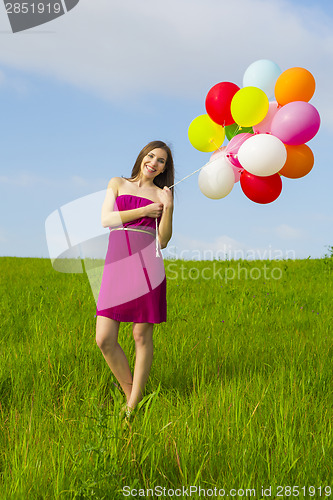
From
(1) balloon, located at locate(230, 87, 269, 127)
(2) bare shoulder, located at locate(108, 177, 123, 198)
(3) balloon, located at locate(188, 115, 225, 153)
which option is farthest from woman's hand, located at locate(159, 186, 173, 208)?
(1) balloon, located at locate(230, 87, 269, 127)

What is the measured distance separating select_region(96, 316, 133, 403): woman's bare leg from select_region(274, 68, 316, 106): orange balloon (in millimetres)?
2371

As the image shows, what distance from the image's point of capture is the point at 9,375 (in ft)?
11.9

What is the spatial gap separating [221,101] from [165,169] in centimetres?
79

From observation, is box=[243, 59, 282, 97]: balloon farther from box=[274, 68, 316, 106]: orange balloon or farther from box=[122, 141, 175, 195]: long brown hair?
box=[122, 141, 175, 195]: long brown hair

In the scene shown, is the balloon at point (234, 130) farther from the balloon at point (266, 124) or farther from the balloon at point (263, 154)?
the balloon at point (263, 154)

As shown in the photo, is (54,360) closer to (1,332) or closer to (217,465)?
(1,332)

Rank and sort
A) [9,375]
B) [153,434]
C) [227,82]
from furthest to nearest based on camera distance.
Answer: [227,82] < [9,375] < [153,434]

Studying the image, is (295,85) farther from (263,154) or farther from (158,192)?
(158,192)

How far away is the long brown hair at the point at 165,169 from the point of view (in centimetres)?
355

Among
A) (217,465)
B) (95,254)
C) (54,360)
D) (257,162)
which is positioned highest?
(257,162)

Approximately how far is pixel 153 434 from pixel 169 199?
167cm

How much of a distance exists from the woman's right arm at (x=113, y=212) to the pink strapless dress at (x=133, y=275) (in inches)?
2.1

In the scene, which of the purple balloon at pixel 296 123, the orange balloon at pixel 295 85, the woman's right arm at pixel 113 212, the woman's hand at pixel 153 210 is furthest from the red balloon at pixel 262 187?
the woman's right arm at pixel 113 212

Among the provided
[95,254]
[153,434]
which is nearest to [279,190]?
[95,254]
